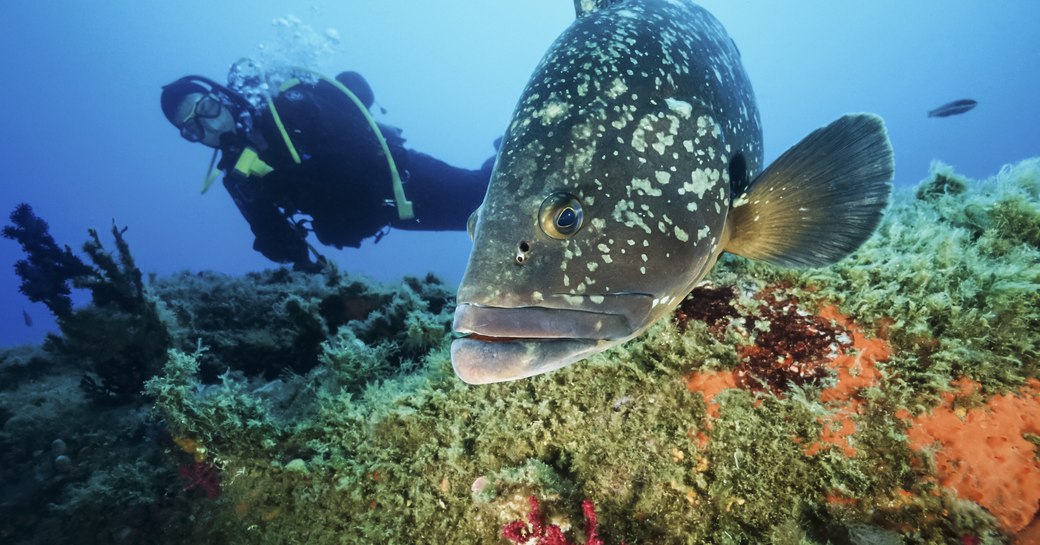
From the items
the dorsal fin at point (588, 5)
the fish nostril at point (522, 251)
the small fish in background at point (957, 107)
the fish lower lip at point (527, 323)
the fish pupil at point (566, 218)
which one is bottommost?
the fish lower lip at point (527, 323)

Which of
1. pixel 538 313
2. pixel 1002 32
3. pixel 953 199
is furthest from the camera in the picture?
pixel 1002 32

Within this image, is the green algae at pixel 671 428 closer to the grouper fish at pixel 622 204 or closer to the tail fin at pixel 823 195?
the tail fin at pixel 823 195

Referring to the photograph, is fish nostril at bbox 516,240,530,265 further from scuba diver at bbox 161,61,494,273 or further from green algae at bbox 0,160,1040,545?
scuba diver at bbox 161,61,494,273

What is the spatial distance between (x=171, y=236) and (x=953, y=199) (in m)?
199

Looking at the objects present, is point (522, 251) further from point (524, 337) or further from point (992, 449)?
point (992, 449)

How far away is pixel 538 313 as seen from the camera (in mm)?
2010

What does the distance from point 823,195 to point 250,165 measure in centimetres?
768

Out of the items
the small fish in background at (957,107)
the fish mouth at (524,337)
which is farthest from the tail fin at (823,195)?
the small fish in background at (957,107)

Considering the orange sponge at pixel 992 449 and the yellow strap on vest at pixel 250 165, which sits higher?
the yellow strap on vest at pixel 250 165

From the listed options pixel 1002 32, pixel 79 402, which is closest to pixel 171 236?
pixel 79 402

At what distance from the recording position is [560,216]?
83.2 inches

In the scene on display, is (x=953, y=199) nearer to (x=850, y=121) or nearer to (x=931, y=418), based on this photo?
(x=850, y=121)

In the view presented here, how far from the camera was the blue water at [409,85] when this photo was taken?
342 feet

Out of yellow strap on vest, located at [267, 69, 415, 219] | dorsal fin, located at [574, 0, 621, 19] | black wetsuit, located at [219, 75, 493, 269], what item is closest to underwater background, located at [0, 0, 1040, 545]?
black wetsuit, located at [219, 75, 493, 269]
